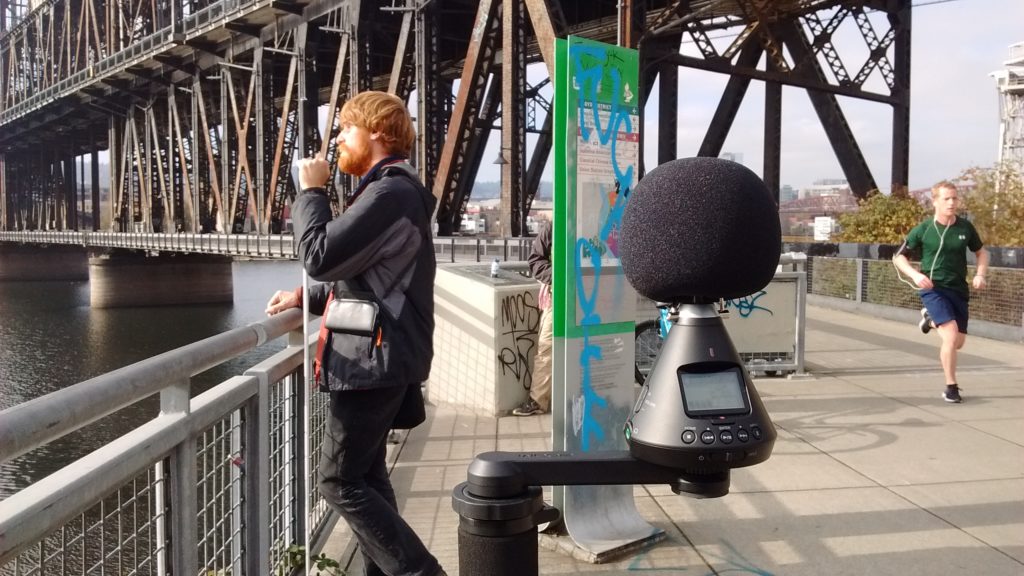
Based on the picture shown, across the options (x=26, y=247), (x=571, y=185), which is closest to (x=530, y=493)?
(x=571, y=185)

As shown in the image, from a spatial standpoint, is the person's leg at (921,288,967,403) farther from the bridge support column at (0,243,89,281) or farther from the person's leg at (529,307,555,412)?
the bridge support column at (0,243,89,281)

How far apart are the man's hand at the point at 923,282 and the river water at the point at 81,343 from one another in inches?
250

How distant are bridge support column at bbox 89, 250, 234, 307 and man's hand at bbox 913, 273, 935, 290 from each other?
164 feet

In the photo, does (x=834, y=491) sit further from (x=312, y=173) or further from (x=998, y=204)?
(x=998, y=204)

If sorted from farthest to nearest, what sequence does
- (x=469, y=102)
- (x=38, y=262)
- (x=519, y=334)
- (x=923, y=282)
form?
(x=38, y=262) → (x=469, y=102) → (x=519, y=334) → (x=923, y=282)

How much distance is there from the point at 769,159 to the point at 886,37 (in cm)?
418

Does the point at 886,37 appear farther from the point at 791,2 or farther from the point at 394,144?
the point at 394,144

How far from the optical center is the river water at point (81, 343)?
1560cm

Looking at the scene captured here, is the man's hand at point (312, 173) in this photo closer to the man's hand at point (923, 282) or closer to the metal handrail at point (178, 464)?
the metal handrail at point (178, 464)

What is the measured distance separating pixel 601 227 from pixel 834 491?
212 cm

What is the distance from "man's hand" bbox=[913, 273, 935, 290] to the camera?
6367 mm

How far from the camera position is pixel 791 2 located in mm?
19016

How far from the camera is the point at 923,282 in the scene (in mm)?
6395

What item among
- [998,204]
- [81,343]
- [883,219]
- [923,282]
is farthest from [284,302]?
[81,343]
